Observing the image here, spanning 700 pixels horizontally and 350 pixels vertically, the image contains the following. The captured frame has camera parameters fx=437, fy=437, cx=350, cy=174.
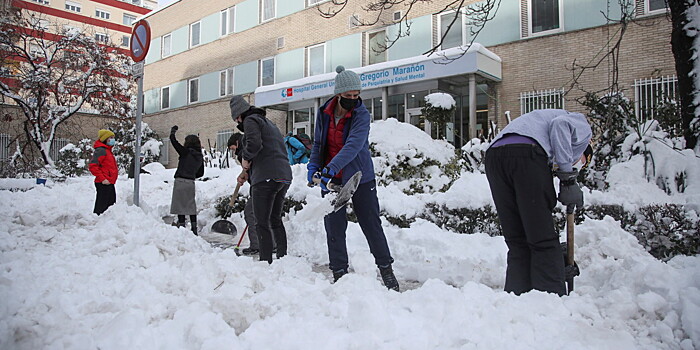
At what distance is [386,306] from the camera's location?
2.24 metres

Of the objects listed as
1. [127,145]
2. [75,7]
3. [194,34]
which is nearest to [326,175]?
[75,7]

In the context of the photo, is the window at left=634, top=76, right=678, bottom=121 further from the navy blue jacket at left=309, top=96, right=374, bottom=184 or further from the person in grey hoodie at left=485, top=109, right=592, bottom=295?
the navy blue jacket at left=309, top=96, right=374, bottom=184

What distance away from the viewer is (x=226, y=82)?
2300 centimetres

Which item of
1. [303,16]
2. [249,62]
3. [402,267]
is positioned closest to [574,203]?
[402,267]

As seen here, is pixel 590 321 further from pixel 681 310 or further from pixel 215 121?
pixel 215 121

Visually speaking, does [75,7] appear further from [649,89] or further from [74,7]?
[649,89]

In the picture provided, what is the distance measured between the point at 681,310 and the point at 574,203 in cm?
92

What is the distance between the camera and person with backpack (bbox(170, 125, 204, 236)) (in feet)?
21.3

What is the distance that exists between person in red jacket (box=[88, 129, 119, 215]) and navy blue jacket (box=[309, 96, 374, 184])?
455cm

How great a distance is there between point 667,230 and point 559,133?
210 centimetres

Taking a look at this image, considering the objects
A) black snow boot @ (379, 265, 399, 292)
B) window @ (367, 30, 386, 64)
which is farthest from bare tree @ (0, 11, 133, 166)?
black snow boot @ (379, 265, 399, 292)

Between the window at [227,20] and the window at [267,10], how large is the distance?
7.24 ft

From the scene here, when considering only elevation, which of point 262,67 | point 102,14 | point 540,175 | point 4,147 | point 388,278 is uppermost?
point 262,67

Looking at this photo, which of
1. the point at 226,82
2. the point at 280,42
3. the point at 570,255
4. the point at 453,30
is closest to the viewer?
the point at 570,255
